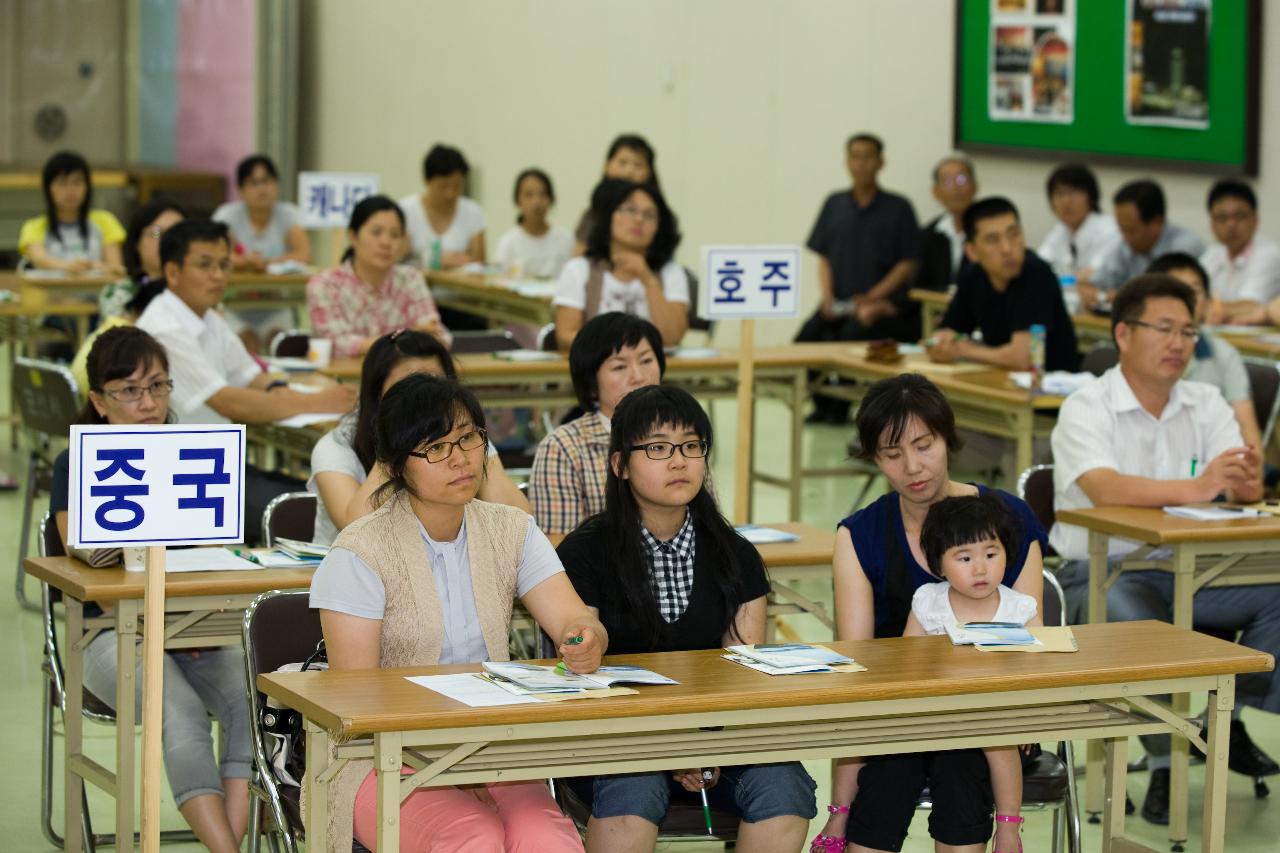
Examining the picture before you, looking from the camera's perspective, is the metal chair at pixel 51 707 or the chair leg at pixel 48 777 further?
the chair leg at pixel 48 777

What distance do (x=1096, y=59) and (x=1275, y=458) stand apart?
9.92 ft

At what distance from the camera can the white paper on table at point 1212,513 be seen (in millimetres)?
4238

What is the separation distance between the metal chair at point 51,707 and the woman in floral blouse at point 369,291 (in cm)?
259

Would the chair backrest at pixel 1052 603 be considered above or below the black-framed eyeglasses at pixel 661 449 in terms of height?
below

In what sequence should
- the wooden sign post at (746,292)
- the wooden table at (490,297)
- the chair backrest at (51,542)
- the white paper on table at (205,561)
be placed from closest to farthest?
1. the white paper on table at (205,561)
2. the chair backrest at (51,542)
3. the wooden sign post at (746,292)
4. the wooden table at (490,297)

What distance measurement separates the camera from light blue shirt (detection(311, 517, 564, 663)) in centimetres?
308

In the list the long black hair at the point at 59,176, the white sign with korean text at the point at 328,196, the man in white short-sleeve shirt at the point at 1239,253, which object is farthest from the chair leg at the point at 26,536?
the man in white short-sleeve shirt at the point at 1239,253

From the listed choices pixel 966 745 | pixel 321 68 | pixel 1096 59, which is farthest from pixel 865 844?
pixel 321 68

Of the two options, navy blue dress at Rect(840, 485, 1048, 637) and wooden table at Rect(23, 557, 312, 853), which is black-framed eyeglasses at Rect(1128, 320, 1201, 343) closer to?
navy blue dress at Rect(840, 485, 1048, 637)

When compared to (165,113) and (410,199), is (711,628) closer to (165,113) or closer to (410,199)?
(410,199)

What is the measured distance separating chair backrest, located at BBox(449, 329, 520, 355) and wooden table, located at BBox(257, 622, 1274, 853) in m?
3.78

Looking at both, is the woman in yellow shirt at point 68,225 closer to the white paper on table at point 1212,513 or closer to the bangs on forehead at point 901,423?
the white paper on table at point 1212,513

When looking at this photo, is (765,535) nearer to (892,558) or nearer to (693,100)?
(892,558)

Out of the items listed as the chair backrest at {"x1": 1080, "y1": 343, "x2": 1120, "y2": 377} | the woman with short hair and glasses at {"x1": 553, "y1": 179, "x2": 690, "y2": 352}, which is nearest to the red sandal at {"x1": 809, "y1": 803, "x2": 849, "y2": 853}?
the chair backrest at {"x1": 1080, "y1": 343, "x2": 1120, "y2": 377}
